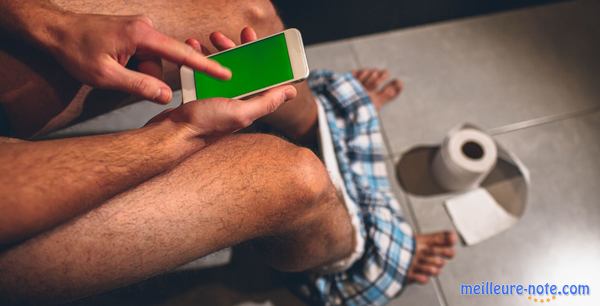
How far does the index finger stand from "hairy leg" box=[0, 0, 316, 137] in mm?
80

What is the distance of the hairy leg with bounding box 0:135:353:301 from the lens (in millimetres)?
484

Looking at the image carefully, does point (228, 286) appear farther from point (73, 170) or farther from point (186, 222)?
point (73, 170)

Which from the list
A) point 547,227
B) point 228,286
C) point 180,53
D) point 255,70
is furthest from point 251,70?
point 547,227

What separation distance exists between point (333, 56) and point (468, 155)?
518 mm

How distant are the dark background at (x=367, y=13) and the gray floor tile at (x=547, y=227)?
0.43 meters

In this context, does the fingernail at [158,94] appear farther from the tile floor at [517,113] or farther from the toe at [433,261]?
the toe at [433,261]

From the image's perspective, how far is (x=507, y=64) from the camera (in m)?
1.17

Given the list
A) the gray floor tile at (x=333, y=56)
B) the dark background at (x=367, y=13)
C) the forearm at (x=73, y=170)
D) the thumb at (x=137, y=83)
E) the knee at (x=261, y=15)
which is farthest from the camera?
the gray floor tile at (x=333, y=56)

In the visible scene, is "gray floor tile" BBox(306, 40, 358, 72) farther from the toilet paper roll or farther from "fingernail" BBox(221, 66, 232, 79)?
"fingernail" BBox(221, 66, 232, 79)

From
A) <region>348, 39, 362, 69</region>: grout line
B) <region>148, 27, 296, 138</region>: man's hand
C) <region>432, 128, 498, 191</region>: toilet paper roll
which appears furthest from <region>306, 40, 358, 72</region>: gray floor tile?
<region>148, 27, 296, 138</region>: man's hand

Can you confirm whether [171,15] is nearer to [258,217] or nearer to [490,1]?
[258,217]

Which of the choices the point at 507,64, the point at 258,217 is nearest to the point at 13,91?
the point at 258,217

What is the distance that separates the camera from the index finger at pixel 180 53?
1.91 feet

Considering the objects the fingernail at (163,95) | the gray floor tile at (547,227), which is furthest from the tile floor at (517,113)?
the fingernail at (163,95)
